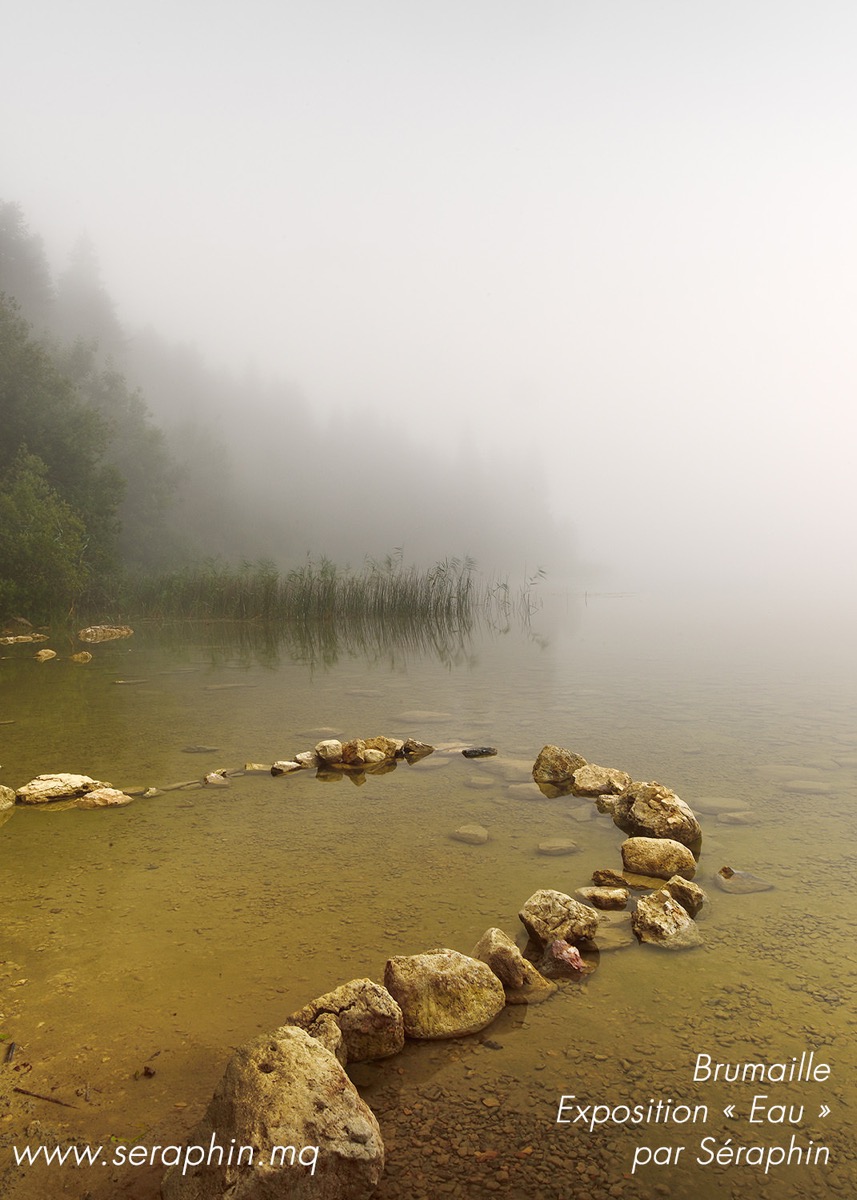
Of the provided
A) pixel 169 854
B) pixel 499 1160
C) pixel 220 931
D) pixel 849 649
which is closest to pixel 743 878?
pixel 499 1160

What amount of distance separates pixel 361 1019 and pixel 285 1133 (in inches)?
17.7

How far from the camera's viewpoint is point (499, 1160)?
1504 mm

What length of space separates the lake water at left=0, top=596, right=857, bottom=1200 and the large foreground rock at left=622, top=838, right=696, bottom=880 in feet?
Result: 0.38

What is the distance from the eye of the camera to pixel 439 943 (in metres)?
2.45

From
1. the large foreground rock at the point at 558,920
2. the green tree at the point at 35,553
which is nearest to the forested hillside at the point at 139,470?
the green tree at the point at 35,553

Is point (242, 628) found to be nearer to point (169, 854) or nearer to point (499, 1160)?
point (169, 854)

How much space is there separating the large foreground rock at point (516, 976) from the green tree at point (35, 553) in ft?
50.6

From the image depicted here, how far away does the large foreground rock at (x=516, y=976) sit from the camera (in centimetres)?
213

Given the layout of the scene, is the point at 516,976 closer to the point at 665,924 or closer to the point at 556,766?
the point at 665,924

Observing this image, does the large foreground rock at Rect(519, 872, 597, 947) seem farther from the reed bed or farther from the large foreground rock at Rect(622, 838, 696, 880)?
the reed bed

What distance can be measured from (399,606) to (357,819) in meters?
15.1

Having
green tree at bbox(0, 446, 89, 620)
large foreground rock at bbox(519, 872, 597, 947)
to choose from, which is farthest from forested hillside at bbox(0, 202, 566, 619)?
large foreground rock at bbox(519, 872, 597, 947)

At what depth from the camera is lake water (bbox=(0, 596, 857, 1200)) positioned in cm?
157

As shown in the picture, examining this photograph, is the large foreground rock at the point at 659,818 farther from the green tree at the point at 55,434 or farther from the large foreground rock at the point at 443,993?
the green tree at the point at 55,434
